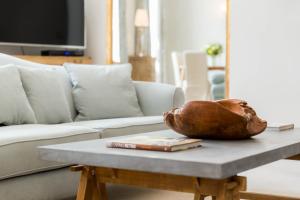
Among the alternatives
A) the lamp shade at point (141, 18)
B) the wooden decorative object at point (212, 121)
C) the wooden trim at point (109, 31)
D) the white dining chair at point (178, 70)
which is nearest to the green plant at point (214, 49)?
the white dining chair at point (178, 70)

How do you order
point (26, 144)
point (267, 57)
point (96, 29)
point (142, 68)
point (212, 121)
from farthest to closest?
1. point (142, 68)
2. point (96, 29)
3. point (267, 57)
4. point (26, 144)
5. point (212, 121)

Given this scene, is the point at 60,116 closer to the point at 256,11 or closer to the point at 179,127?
the point at 179,127

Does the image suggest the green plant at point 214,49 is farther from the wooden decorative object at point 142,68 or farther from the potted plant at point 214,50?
the wooden decorative object at point 142,68

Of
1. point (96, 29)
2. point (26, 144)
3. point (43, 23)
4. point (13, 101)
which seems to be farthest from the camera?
point (96, 29)

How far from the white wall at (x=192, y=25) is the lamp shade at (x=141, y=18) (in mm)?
1451

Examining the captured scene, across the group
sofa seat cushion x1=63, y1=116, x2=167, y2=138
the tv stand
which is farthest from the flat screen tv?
sofa seat cushion x1=63, y1=116, x2=167, y2=138

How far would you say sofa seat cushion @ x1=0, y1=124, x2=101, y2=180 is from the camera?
2.17m

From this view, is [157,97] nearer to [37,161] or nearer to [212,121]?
[37,161]

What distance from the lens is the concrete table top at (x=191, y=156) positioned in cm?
144

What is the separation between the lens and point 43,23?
5148 millimetres

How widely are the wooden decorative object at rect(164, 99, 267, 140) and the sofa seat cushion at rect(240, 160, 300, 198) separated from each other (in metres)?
0.96

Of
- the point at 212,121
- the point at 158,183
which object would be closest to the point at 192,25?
the point at 212,121

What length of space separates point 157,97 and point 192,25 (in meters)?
5.93

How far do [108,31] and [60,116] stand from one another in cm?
277
